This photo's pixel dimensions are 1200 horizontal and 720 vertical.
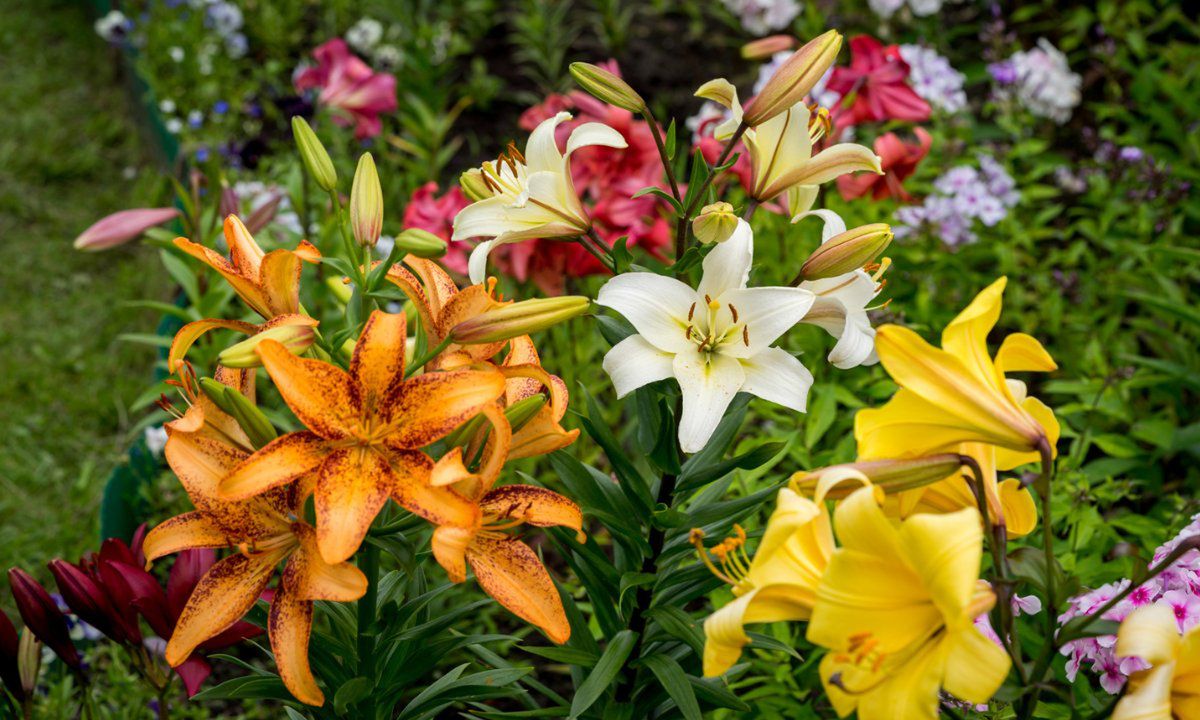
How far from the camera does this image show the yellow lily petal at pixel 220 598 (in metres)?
1.10

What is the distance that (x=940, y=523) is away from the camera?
84 centimetres

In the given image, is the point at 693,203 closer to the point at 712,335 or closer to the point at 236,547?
the point at 712,335

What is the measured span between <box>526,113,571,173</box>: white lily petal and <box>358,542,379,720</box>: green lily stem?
0.49 meters

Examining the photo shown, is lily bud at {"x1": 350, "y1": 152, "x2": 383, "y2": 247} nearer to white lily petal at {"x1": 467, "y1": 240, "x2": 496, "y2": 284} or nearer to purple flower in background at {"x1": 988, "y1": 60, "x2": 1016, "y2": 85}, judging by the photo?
white lily petal at {"x1": 467, "y1": 240, "x2": 496, "y2": 284}

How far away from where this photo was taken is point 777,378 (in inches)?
47.9

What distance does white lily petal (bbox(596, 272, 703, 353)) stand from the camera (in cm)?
118

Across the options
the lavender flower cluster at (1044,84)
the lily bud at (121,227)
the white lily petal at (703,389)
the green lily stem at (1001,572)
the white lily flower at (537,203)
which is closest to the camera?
the green lily stem at (1001,572)

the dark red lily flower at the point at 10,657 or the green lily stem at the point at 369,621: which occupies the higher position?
the green lily stem at the point at 369,621

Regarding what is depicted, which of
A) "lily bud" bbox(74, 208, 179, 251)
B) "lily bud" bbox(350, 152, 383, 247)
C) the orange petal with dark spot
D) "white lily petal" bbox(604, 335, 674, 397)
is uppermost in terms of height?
"lily bud" bbox(350, 152, 383, 247)

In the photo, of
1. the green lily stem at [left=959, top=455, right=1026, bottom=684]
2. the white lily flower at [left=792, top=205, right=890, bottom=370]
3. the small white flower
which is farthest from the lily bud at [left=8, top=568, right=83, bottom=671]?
the small white flower

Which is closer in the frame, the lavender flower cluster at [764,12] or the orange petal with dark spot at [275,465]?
the orange petal with dark spot at [275,465]

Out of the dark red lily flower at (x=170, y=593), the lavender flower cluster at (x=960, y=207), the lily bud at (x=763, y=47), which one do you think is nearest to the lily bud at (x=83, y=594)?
the dark red lily flower at (x=170, y=593)

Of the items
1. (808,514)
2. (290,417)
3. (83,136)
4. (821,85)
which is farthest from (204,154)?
(808,514)

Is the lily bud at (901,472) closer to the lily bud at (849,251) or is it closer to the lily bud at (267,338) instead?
the lily bud at (849,251)
